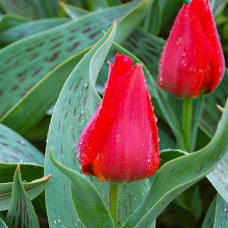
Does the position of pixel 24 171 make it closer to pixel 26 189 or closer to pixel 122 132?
pixel 26 189

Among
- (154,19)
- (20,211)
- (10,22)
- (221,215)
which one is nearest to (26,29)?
(10,22)

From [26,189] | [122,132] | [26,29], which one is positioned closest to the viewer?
[122,132]

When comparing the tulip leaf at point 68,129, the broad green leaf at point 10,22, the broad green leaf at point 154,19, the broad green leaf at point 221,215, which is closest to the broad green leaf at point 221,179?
the broad green leaf at point 221,215

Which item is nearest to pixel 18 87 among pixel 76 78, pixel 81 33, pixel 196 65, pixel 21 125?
pixel 21 125

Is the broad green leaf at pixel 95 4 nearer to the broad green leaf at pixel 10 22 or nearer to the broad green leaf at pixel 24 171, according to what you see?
the broad green leaf at pixel 10 22

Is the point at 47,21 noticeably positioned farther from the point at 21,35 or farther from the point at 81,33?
the point at 81,33

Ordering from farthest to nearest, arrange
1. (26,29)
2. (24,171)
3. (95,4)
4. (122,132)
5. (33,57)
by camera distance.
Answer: (95,4) → (26,29) → (33,57) → (24,171) → (122,132)

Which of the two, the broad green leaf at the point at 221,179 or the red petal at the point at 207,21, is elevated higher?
the red petal at the point at 207,21
